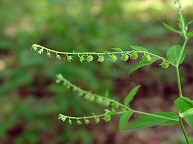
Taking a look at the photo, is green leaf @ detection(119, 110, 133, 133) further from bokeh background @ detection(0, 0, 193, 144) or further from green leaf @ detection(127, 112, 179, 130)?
bokeh background @ detection(0, 0, 193, 144)

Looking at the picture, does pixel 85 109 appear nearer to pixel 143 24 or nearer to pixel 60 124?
pixel 60 124

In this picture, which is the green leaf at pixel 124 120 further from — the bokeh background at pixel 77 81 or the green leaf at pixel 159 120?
the bokeh background at pixel 77 81

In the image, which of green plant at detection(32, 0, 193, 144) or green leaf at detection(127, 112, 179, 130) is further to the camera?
green leaf at detection(127, 112, 179, 130)

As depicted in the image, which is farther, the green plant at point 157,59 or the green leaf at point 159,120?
the green leaf at point 159,120

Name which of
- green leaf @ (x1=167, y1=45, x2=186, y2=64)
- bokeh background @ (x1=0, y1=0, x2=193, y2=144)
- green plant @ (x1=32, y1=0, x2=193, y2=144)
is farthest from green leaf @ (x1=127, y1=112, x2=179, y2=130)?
bokeh background @ (x1=0, y1=0, x2=193, y2=144)

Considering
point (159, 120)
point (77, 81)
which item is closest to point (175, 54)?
point (159, 120)

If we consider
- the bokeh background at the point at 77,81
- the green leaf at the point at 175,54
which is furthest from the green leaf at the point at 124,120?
the bokeh background at the point at 77,81
